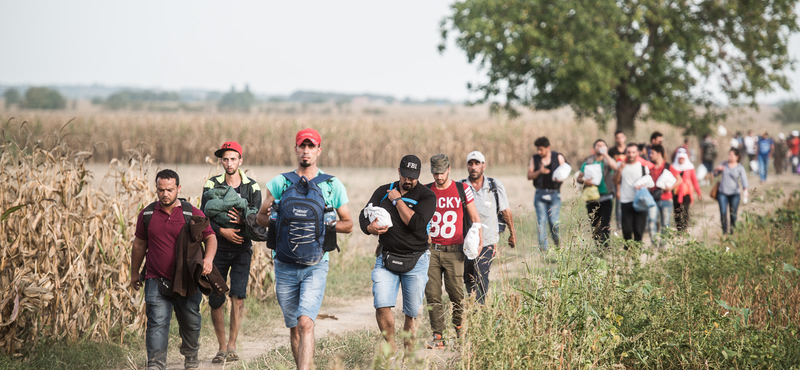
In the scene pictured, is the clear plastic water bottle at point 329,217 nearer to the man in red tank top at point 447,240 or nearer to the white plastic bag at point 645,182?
the man in red tank top at point 447,240

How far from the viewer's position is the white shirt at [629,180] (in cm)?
924

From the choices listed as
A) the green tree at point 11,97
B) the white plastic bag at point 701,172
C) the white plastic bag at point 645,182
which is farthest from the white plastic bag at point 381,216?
the green tree at point 11,97

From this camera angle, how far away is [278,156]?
89.4 feet

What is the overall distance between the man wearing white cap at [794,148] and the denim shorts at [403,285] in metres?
24.4

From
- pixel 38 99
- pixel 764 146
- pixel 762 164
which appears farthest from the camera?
pixel 38 99

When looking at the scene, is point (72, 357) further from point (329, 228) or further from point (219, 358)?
point (329, 228)

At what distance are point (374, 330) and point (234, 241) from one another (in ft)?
6.10

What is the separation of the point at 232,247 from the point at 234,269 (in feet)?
0.70

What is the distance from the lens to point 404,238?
16.8 ft

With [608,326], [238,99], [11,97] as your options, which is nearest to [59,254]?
[608,326]

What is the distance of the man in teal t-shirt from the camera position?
15.3 feet

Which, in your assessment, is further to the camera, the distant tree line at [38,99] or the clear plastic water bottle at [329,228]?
the distant tree line at [38,99]

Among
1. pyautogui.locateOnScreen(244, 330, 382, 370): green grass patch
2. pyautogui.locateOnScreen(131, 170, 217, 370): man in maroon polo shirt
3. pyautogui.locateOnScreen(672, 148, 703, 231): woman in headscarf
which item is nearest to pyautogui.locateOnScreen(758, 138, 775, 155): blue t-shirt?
pyautogui.locateOnScreen(672, 148, 703, 231): woman in headscarf

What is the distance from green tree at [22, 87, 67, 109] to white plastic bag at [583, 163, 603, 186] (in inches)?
3419
